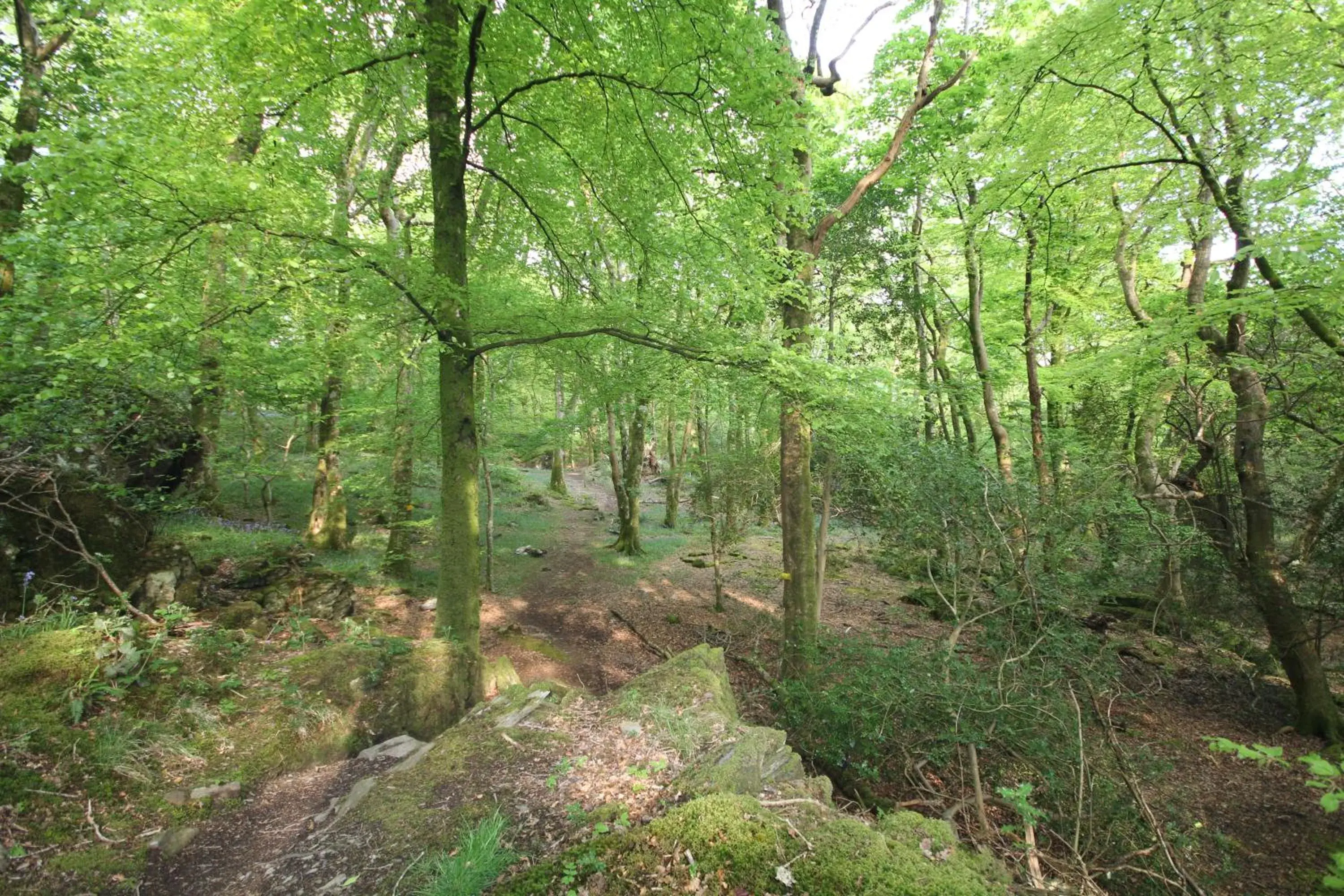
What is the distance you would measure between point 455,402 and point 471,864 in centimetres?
490

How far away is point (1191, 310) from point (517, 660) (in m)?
10.7

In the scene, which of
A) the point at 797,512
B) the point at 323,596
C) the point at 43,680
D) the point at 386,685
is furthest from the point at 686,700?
the point at 323,596

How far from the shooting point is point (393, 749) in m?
4.28

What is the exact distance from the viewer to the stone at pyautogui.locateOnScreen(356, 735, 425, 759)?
414 cm

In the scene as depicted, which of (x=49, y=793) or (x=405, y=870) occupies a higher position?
(x=49, y=793)

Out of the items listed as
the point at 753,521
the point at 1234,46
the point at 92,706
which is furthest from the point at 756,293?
the point at 753,521

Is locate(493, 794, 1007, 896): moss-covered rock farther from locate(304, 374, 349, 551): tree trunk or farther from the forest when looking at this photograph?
locate(304, 374, 349, 551): tree trunk

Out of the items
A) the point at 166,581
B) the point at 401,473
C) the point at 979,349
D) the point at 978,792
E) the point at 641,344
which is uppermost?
the point at 979,349

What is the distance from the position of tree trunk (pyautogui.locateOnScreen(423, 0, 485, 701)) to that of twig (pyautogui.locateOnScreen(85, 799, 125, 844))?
3098mm

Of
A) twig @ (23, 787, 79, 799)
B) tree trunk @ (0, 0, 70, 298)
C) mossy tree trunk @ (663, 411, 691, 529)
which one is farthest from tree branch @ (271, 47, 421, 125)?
mossy tree trunk @ (663, 411, 691, 529)

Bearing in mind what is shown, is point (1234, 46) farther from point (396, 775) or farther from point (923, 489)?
point (396, 775)

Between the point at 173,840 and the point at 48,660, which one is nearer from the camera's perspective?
the point at 173,840

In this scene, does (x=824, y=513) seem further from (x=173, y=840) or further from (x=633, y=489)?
(x=173, y=840)

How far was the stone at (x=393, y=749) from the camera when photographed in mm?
4145
